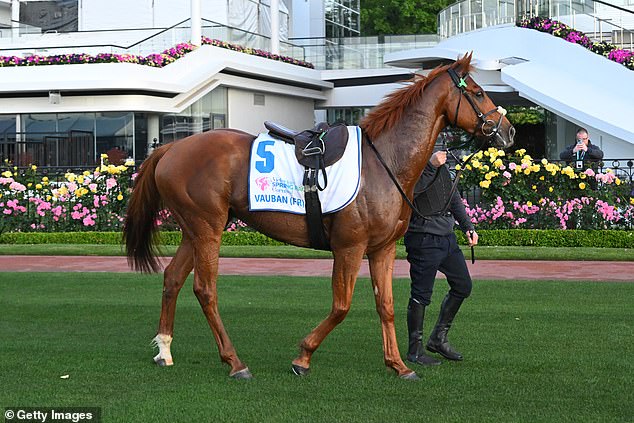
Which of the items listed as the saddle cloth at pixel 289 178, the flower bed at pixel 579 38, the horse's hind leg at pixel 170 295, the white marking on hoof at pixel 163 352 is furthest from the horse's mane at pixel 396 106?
the flower bed at pixel 579 38

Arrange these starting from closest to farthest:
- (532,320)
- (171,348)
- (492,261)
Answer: (171,348) < (532,320) < (492,261)

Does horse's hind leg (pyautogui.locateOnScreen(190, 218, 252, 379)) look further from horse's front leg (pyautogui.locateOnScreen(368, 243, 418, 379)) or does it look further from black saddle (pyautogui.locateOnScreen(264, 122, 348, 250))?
horse's front leg (pyautogui.locateOnScreen(368, 243, 418, 379))

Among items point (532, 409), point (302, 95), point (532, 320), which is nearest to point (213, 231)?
point (532, 409)

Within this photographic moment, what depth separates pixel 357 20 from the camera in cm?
4941

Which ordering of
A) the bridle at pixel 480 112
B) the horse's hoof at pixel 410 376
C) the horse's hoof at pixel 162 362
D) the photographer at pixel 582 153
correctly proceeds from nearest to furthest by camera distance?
1. the horse's hoof at pixel 410 376
2. the bridle at pixel 480 112
3. the horse's hoof at pixel 162 362
4. the photographer at pixel 582 153

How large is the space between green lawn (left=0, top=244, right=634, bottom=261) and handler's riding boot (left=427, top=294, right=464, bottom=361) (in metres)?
8.18

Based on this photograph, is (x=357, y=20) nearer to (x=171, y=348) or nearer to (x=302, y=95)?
(x=302, y=95)

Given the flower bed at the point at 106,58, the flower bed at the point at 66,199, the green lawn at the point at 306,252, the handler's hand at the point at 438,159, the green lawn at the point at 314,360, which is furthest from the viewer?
the flower bed at the point at 106,58

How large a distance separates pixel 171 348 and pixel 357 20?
42.5 m

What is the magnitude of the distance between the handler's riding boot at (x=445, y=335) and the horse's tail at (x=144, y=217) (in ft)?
7.82

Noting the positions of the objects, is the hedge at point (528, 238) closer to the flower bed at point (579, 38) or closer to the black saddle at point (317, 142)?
the flower bed at point (579, 38)

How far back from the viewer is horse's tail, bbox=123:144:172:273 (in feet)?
26.7

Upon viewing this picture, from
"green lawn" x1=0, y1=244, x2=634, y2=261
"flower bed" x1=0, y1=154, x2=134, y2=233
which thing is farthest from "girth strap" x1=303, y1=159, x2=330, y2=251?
"flower bed" x1=0, y1=154, x2=134, y2=233

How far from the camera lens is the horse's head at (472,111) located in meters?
7.37
